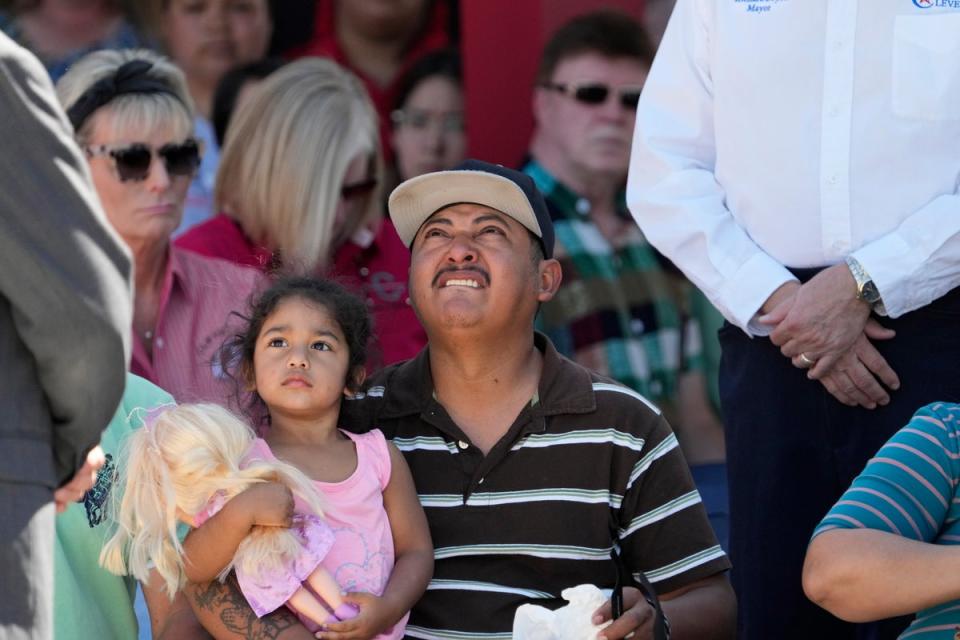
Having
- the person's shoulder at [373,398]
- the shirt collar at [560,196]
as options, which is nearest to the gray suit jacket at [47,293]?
the person's shoulder at [373,398]

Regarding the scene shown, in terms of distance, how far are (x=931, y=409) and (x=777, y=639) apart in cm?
79

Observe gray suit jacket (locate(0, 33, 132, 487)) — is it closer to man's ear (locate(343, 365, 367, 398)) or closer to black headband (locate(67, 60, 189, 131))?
man's ear (locate(343, 365, 367, 398))

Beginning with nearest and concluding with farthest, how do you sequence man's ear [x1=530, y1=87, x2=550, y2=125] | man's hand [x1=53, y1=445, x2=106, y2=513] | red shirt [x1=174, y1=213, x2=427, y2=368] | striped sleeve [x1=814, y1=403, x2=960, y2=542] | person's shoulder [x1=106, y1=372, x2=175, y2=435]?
man's hand [x1=53, y1=445, x2=106, y2=513]
striped sleeve [x1=814, y1=403, x2=960, y2=542]
person's shoulder [x1=106, y1=372, x2=175, y2=435]
red shirt [x1=174, y1=213, x2=427, y2=368]
man's ear [x1=530, y1=87, x2=550, y2=125]

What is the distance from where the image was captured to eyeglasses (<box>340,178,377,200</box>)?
4.92 m

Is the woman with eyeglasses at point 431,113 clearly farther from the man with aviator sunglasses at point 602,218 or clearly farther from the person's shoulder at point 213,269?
the person's shoulder at point 213,269

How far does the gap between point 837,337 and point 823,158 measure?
40 cm

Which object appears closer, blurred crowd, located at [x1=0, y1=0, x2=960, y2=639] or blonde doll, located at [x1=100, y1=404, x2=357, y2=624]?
blonde doll, located at [x1=100, y1=404, x2=357, y2=624]

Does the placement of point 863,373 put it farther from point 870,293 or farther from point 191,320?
point 191,320

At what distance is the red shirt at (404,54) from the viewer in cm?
574

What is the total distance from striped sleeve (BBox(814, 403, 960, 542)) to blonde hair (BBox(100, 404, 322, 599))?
0.99 meters

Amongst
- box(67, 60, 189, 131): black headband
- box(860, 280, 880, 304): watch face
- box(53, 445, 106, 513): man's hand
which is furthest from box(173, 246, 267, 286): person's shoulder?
box(53, 445, 106, 513): man's hand

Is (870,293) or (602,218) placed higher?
(870,293)

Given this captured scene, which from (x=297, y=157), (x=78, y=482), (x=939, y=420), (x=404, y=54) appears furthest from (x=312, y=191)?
(x=78, y=482)

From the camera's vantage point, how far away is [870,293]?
10.6ft
